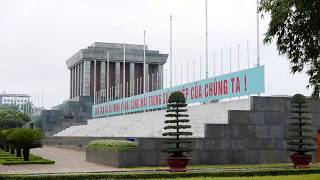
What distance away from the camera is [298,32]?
50.6 feet

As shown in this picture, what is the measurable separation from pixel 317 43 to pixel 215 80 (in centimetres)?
1807

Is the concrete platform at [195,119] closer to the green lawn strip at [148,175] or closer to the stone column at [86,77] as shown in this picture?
the green lawn strip at [148,175]

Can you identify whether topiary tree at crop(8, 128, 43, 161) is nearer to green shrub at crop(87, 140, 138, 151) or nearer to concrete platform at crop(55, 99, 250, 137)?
green shrub at crop(87, 140, 138, 151)

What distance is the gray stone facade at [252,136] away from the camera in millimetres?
28469

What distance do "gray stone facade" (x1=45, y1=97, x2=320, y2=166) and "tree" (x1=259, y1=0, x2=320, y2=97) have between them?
12.6m

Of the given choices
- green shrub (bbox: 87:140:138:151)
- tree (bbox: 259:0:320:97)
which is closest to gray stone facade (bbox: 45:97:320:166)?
green shrub (bbox: 87:140:138:151)

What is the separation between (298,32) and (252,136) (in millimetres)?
14854

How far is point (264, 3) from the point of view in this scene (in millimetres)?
15672

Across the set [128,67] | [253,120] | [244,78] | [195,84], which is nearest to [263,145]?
[253,120]

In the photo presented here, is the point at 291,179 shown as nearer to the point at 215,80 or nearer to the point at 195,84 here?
the point at 215,80

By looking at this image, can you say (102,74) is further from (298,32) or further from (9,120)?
(298,32)

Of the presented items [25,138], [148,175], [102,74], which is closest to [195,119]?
[25,138]

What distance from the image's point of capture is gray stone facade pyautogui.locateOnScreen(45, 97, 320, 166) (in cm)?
2847

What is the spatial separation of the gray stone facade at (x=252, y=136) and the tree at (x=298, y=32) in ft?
41.3
